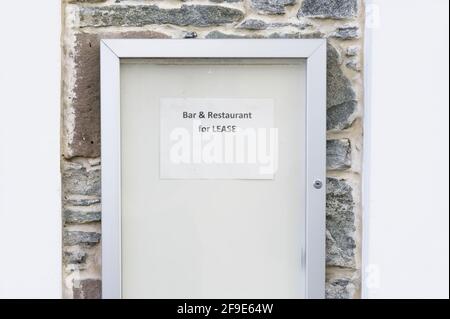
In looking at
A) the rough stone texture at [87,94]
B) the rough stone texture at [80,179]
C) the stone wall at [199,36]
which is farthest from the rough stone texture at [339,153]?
the rough stone texture at [80,179]

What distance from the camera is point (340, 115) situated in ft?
4.94

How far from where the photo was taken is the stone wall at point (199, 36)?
1.50 m

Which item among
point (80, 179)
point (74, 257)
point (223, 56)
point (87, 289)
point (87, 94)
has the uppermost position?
point (223, 56)

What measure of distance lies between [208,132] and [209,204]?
0.79 feet

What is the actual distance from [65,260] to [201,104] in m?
0.70

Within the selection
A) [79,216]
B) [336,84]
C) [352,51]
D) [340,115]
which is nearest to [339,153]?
[340,115]

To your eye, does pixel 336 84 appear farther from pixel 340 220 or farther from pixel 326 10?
pixel 340 220

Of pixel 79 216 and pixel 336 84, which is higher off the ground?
pixel 336 84

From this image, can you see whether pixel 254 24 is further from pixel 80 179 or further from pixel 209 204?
pixel 80 179

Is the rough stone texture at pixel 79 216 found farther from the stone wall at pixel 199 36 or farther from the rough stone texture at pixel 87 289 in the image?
the rough stone texture at pixel 87 289

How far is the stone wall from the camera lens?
4.91ft

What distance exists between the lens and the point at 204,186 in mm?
1497

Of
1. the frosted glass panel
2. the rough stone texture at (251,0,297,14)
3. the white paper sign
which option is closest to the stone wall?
the rough stone texture at (251,0,297,14)

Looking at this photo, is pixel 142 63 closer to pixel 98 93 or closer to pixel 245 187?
pixel 98 93
